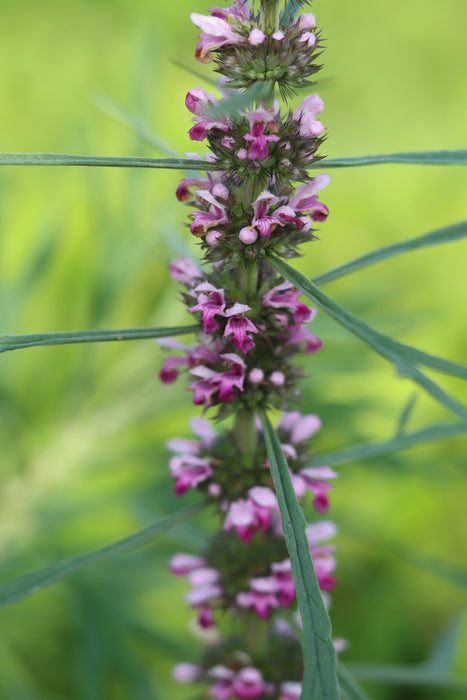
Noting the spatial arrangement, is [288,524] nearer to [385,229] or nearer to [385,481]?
[385,481]

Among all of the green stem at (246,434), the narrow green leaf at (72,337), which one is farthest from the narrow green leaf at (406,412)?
the narrow green leaf at (72,337)

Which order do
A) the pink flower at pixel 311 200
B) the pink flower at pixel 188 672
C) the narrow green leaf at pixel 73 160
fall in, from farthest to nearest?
the pink flower at pixel 188 672, the pink flower at pixel 311 200, the narrow green leaf at pixel 73 160

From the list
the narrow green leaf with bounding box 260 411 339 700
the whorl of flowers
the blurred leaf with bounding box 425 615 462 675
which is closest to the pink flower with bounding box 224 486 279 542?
the whorl of flowers

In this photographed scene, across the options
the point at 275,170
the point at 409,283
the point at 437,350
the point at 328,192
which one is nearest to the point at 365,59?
the point at 328,192

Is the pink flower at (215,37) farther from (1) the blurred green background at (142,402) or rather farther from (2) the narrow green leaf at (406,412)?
(2) the narrow green leaf at (406,412)

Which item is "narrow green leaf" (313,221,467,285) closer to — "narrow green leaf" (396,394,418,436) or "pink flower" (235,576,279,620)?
"narrow green leaf" (396,394,418,436)

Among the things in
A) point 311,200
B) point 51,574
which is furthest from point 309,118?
point 51,574
